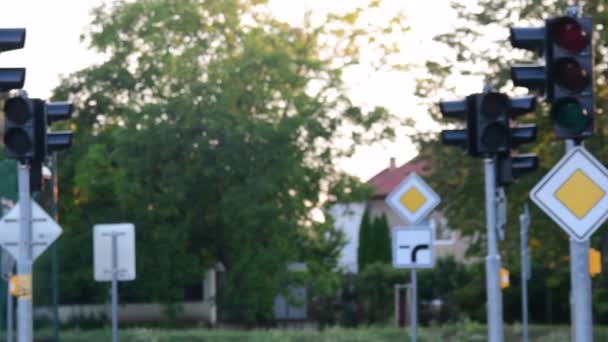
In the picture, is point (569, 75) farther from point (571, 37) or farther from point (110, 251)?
point (110, 251)

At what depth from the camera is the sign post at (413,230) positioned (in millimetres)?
19422

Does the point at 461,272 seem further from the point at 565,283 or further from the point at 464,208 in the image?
the point at 464,208

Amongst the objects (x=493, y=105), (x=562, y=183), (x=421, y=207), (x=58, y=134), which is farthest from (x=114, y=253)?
(x=562, y=183)

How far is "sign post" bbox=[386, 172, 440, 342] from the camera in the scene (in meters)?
19.4

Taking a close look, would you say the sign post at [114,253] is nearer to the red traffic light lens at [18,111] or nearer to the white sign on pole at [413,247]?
the white sign on pole at [413,247]

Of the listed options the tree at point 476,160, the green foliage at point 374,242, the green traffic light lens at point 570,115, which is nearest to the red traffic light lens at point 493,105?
the green traffic light lens at point 570,115

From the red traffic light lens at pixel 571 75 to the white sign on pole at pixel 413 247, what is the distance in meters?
8.36

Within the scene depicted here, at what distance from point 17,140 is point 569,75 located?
7311mm

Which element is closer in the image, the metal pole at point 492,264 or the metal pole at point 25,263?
the metal pole at point 492,264

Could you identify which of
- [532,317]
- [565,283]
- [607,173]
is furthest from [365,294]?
[607,173]

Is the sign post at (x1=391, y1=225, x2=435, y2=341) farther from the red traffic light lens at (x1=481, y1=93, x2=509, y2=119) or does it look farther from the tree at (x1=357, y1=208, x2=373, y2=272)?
the tree at (x1=357, y1=208, x2=373, y2=272)

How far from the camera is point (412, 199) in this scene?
19.7 m

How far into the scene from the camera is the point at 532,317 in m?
46.1

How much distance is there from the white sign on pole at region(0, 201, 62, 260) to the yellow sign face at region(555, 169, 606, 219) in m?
9.90
